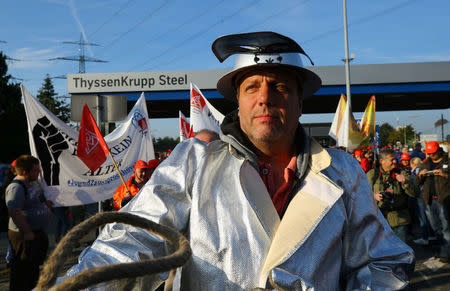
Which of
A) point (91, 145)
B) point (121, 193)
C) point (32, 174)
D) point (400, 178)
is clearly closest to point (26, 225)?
point (32, 174)

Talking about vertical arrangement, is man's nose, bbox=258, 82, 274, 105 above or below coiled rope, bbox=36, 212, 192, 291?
above

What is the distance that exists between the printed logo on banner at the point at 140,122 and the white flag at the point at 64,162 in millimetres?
537

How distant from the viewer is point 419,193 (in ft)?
24.7

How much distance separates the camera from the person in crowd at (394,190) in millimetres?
6883

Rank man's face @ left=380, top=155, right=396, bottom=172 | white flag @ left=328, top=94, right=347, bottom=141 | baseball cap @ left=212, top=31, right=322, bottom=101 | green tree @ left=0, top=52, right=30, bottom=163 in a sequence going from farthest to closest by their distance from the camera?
green tree @ left=0, top=52, right=30, bottom=163, white flag @ left=328, top=94, right=347, bottom=141, man's face @ left=380, top=155, right=396, bottom=172, baseball cap @ left=212, top=31, right=322, bottom=101

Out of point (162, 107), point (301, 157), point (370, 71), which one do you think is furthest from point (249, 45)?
point (162, 107)

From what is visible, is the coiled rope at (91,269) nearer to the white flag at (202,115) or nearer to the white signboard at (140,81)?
the white flag at (202,115)

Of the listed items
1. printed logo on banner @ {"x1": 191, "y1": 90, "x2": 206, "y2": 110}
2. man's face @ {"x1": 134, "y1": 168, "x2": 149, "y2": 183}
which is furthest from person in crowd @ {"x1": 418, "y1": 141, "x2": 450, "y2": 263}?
man's face @ {"x1": 134, "y1": 168, "x2": 149, "y2": 183}

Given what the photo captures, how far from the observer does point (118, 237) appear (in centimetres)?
137

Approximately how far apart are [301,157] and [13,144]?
105ft

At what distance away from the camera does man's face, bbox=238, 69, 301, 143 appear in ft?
5.92

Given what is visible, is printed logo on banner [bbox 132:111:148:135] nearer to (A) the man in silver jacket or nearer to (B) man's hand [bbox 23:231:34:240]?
(B) man's hand [bbox 23:231:34:240]

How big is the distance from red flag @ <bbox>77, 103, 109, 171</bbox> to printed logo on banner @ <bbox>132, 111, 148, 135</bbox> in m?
1.22

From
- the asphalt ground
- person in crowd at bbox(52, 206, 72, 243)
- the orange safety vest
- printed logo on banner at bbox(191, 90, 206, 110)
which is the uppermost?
printed logo on banner at bbox(191, 90, 206, 110)
